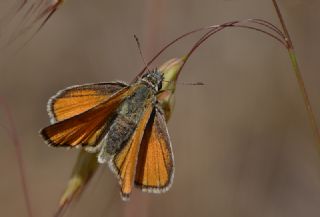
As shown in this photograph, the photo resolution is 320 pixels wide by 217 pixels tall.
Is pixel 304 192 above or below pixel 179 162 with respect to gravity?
below

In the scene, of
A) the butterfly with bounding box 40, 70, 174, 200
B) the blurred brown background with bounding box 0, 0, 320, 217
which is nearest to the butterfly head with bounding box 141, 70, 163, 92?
the butterfly with bounding box 40, 70, 174, 200

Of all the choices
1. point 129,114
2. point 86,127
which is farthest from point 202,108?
point 86,127

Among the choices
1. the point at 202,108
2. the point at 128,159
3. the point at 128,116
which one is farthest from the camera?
the point at 202,108

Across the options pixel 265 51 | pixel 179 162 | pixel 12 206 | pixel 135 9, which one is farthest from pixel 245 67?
pixel 12 206

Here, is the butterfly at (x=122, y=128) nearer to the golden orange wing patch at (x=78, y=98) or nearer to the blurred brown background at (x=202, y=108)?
the golden orange wing patch at (x=78, y=98)

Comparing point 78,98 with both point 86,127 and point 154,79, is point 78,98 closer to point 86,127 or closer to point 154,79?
point 86,127

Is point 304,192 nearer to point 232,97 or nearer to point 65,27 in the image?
point 232,97
